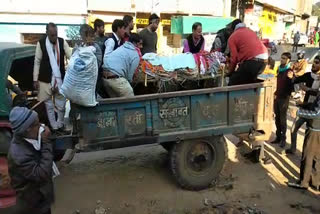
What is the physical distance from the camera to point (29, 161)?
234 centimetres

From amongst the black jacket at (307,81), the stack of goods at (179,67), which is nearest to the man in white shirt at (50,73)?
the stack of goods at (179,67)

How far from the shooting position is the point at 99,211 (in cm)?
380

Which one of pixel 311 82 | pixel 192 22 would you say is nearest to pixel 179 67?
pixel 311 82

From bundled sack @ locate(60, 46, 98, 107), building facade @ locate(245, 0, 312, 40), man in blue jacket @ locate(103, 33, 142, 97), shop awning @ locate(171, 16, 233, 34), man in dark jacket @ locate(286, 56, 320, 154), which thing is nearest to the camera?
bundled sack @ locate(60, 46, 98, 107)

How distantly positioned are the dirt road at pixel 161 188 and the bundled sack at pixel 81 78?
1.45 metres

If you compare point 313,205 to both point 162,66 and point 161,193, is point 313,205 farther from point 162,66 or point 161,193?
point 162,66

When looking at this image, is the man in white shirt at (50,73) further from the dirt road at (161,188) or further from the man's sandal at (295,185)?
the man's sandal at (295,185)

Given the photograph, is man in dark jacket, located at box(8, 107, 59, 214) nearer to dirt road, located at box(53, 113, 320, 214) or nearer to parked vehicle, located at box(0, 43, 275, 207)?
parked vehicle, located at box(0, 43, 275, 207)

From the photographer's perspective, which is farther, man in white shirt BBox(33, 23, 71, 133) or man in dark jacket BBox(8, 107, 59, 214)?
man in white shirt BBox(33, 23, 71, 133)

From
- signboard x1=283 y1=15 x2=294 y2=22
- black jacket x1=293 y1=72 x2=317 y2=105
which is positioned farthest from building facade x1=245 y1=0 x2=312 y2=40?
black jacket x1=293 y1=72 x2=317 y2=105

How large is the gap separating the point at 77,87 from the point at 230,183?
2.54m

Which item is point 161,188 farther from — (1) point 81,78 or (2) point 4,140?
(2) point 4,140

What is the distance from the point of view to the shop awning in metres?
18.8

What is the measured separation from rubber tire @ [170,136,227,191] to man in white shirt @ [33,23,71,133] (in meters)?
1.57
